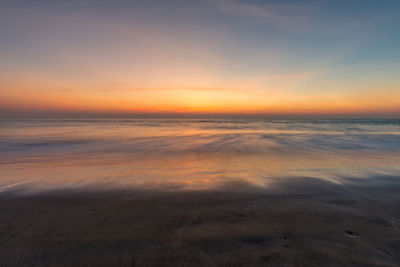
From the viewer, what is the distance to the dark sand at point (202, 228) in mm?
2512

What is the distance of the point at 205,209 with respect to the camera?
3869mm

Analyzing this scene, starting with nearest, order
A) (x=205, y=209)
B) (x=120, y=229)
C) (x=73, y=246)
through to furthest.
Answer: (x=73, y=246), (x=120, y=229), (x=205, y=209)

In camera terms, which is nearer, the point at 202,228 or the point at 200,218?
the point at 202,228

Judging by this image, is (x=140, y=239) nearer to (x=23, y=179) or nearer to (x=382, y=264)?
(x=382, y=264)

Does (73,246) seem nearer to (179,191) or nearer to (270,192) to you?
(179,191)

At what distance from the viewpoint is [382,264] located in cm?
241

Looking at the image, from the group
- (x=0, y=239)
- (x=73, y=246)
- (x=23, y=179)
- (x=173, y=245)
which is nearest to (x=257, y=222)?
(x=173, y=245)

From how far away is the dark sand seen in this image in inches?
98.9

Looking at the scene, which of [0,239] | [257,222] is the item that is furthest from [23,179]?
[257,222]

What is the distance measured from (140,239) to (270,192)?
3211 mm

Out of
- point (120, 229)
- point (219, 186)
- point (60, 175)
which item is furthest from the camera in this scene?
point (60, 175)

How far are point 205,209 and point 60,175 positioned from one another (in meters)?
5.21

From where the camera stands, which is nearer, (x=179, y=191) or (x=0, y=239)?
(x=0, y=239)

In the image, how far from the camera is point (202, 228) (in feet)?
10.4
